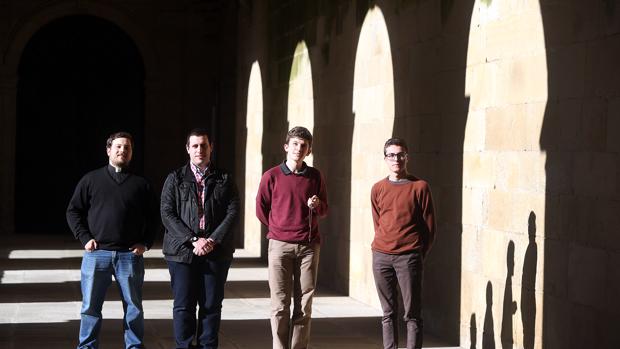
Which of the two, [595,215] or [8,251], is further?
[8,251]

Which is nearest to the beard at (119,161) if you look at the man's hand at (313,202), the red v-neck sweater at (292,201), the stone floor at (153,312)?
the red v-neck sweater at (292,201)

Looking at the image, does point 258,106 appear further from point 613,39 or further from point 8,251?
point 613,39

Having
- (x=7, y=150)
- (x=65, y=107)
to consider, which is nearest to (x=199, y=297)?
(x=7, y=150)

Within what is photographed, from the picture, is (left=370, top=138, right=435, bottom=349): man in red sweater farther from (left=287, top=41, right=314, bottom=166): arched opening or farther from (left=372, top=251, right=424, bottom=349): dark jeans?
(left=287, top=41, right=314, bottom=166): arched opening

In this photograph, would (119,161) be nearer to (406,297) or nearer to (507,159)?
(406,297)

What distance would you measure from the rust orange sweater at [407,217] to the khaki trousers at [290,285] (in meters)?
0.48

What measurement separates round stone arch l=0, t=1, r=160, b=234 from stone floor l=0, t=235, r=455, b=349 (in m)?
6.01

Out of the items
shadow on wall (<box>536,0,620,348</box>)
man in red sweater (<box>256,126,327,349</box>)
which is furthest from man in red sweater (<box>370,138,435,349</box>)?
shadow on wall (<box>536,0,620,348</box>)

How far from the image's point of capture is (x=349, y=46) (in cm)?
1258

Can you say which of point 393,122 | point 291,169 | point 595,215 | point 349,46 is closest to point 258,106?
point 349,46

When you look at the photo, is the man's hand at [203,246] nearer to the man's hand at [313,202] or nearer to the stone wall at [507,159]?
the man's hand at [313,202]

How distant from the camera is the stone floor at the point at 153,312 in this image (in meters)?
9.21

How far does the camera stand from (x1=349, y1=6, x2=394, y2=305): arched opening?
1122 centimetres

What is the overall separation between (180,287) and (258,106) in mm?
10911
